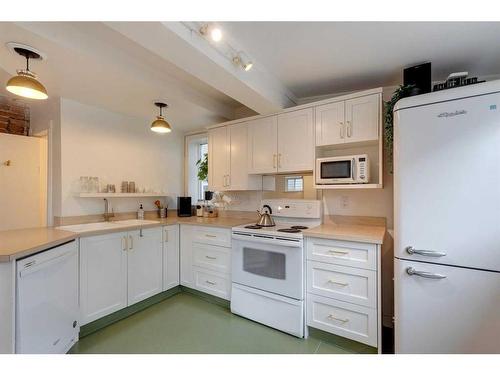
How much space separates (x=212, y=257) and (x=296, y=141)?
1585 mm

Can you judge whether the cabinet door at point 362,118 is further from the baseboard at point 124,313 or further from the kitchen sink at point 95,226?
the baseboard at point 124,313

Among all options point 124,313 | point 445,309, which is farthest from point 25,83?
point 445,309

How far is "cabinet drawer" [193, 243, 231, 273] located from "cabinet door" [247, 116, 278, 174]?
977mm

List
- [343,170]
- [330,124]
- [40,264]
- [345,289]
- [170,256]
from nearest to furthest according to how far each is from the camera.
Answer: [40,264], [345,289], [343,170], [330,124], [170,256]

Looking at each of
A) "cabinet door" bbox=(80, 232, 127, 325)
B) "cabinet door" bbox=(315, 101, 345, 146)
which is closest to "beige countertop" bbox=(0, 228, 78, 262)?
"cabinet door" bbox=(80, 232, 127, 325)

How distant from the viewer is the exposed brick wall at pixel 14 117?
9.25 feet

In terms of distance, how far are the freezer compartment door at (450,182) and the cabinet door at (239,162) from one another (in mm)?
1608

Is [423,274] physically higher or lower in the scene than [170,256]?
higher

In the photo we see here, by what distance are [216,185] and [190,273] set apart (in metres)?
1.13

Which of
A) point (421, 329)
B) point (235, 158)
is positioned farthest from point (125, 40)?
point (421, 329)

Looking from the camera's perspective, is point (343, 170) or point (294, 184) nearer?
point (343, 170)

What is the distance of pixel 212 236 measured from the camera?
2.71 meters

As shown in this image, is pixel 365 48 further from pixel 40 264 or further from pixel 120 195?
pixel 120 195

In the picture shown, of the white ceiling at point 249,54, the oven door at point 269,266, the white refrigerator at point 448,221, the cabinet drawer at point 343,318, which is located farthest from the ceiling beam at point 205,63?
the cabinet drawer at point 343,318
